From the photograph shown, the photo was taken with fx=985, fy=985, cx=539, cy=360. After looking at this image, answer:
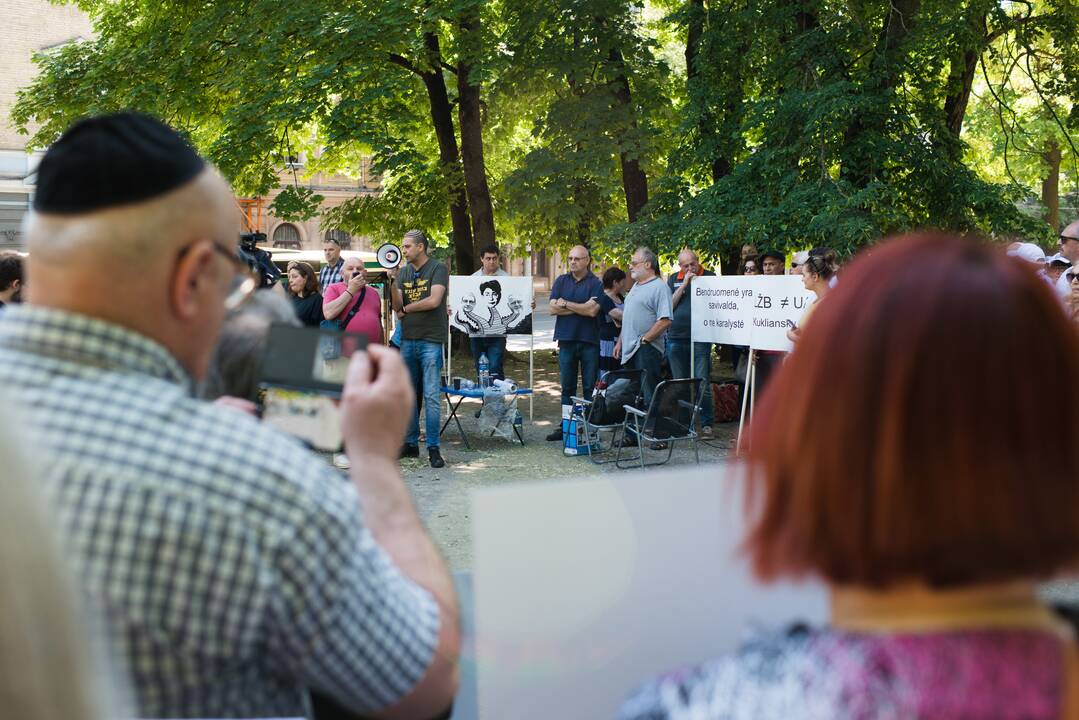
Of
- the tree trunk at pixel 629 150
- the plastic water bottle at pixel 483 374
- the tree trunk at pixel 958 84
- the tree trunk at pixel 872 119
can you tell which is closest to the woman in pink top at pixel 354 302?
the plastic water bottle at pixel 483 374

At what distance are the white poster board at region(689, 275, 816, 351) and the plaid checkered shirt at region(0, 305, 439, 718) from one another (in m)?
7.73

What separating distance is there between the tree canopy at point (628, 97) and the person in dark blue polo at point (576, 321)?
1999mm

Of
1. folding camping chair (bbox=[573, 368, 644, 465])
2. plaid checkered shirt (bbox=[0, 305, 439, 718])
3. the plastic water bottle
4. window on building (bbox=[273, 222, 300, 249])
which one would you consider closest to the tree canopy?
folding camping chair (bbox=[573, 368, 644, 465])

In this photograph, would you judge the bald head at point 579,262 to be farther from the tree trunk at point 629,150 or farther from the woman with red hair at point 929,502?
the woman with red hair at point 929,502

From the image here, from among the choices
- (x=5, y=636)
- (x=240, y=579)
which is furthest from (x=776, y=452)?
(x=5, y=636)

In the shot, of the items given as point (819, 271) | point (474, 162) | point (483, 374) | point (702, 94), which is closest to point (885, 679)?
point (819, 271)

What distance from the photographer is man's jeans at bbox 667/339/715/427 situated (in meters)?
10.6

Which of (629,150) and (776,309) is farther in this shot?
(629,150)

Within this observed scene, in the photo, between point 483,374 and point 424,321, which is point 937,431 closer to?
point 424,321

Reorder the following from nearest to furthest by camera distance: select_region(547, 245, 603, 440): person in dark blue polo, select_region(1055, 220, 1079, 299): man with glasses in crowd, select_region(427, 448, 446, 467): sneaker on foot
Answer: select_region(1055, 220, 1079, 299): man with glasses in crowd, select_region(427, 448, 446, 467): sneaker on foot, select_region(547, 245, 603, 440): person in dark blue polo

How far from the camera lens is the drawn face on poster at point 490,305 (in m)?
11.4

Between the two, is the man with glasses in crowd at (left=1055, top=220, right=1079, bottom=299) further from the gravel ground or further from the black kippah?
the black kippah

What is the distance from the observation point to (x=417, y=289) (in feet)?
29.3

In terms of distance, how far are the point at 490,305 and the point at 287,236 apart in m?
38.9
